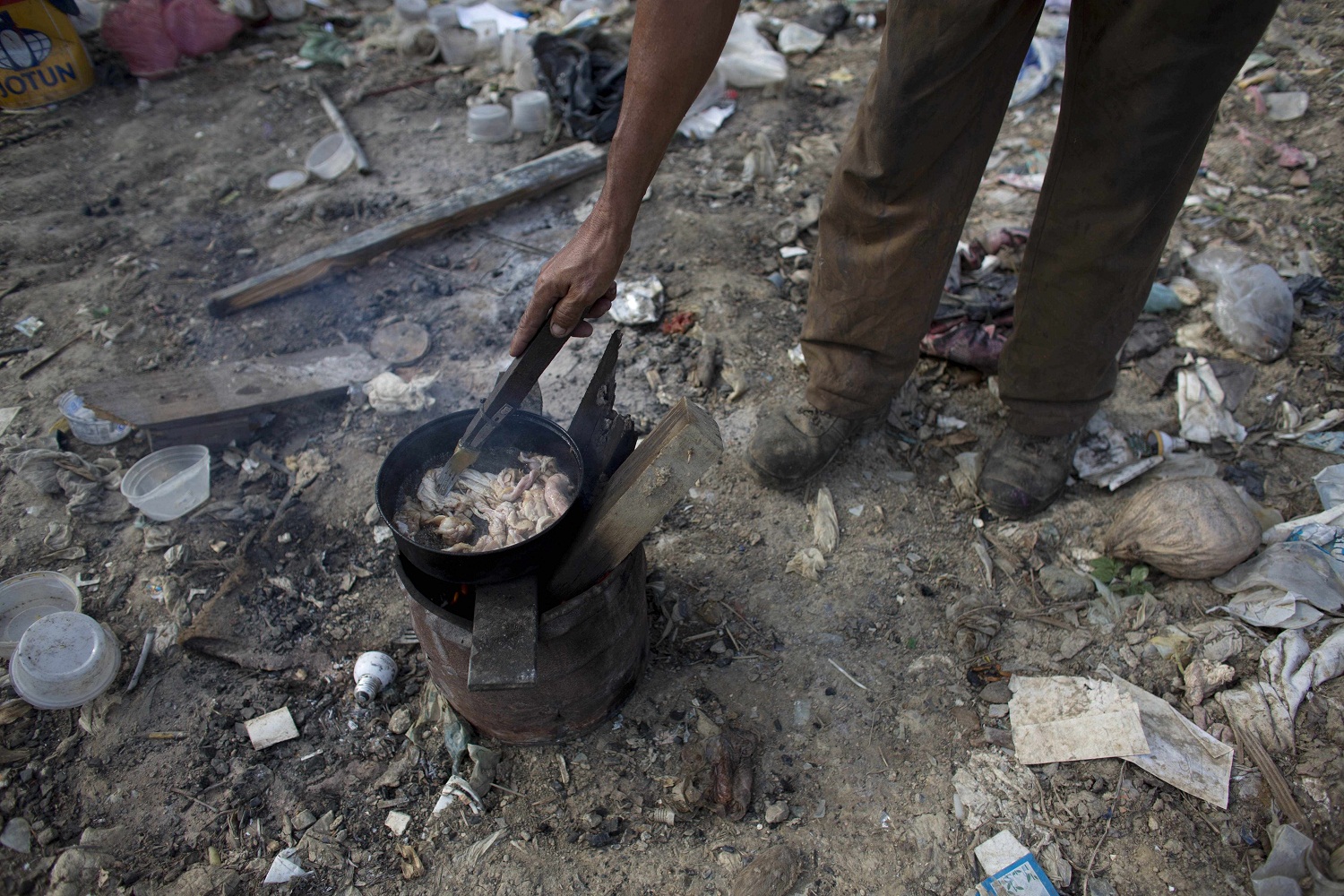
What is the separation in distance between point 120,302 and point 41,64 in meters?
2.95

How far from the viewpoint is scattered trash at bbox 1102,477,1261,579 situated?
265cm

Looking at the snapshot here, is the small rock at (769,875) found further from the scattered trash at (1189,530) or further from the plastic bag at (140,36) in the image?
the plastic bag at (140,36)

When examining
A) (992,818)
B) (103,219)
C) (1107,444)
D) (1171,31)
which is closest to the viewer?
(1171,31)

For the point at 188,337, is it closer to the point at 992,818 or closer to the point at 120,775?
the point at 120,775

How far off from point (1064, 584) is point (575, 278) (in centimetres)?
229

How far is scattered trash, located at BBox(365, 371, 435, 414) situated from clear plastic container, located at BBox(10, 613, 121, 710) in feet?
4.69

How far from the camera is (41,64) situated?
5535mm

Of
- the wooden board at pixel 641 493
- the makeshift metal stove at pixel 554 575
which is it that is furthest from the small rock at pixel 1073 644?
the wooden board at pixel 641 493

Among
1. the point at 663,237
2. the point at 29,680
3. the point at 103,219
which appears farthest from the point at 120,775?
the point at 103,219

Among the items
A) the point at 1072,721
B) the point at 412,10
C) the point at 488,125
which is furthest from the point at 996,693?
the point at 412,10

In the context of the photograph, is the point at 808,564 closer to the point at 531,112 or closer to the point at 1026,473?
the point at 1026,473

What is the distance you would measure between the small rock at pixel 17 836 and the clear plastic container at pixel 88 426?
174cm

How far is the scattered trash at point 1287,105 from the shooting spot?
4727 millimetres

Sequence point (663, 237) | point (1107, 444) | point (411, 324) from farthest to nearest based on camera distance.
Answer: point (663, 237) < point (411, 324) < point (1107, 444)
